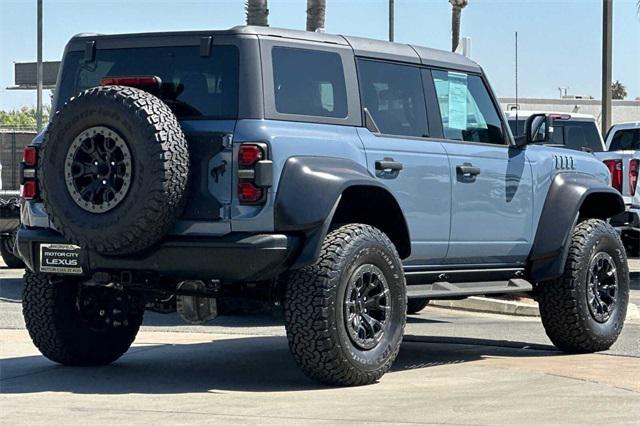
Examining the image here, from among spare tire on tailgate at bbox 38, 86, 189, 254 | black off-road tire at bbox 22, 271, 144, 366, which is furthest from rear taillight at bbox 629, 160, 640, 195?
spare tire on tailgate at bbox 38, 86, 189, 254

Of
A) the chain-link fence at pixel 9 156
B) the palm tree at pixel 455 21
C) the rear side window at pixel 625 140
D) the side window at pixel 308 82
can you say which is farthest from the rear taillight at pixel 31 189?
the palm tree at pixel 455 21

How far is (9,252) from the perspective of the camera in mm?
18109

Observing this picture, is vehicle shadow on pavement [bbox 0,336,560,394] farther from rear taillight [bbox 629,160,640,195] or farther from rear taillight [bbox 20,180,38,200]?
rear taillight [bbox 629,160,640,195]

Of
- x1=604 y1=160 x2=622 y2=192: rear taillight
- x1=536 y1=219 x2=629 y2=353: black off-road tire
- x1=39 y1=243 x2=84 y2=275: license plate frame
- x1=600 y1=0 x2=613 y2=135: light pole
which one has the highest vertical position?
x1=600 y1=0 x2=613 y2=135: light pole

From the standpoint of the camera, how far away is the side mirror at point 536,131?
1059 centimetres

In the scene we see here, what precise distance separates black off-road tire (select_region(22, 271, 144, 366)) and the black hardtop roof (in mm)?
1689

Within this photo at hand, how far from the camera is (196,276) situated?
8.41m

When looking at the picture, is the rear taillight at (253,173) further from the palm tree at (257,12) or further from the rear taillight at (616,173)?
the palm tree at (257,12)

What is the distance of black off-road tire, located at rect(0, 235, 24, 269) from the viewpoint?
691 inches

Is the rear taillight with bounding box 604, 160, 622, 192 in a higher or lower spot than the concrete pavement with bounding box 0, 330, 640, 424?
higher

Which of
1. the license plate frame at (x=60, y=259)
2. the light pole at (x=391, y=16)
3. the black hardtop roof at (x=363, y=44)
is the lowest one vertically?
the license plate frame at (x=60, y=259)

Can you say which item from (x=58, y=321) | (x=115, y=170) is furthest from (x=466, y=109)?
(x=58, y=321)

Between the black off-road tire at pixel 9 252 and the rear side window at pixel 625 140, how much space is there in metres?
8.33

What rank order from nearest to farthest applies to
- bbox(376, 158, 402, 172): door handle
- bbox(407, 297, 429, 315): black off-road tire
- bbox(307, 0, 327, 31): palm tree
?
bbox(376, 158, 402, 172): door handle
bbox(407, 297, 429, 315): black off-road tire
bbox(307, 0, 327, 31): palm tree
